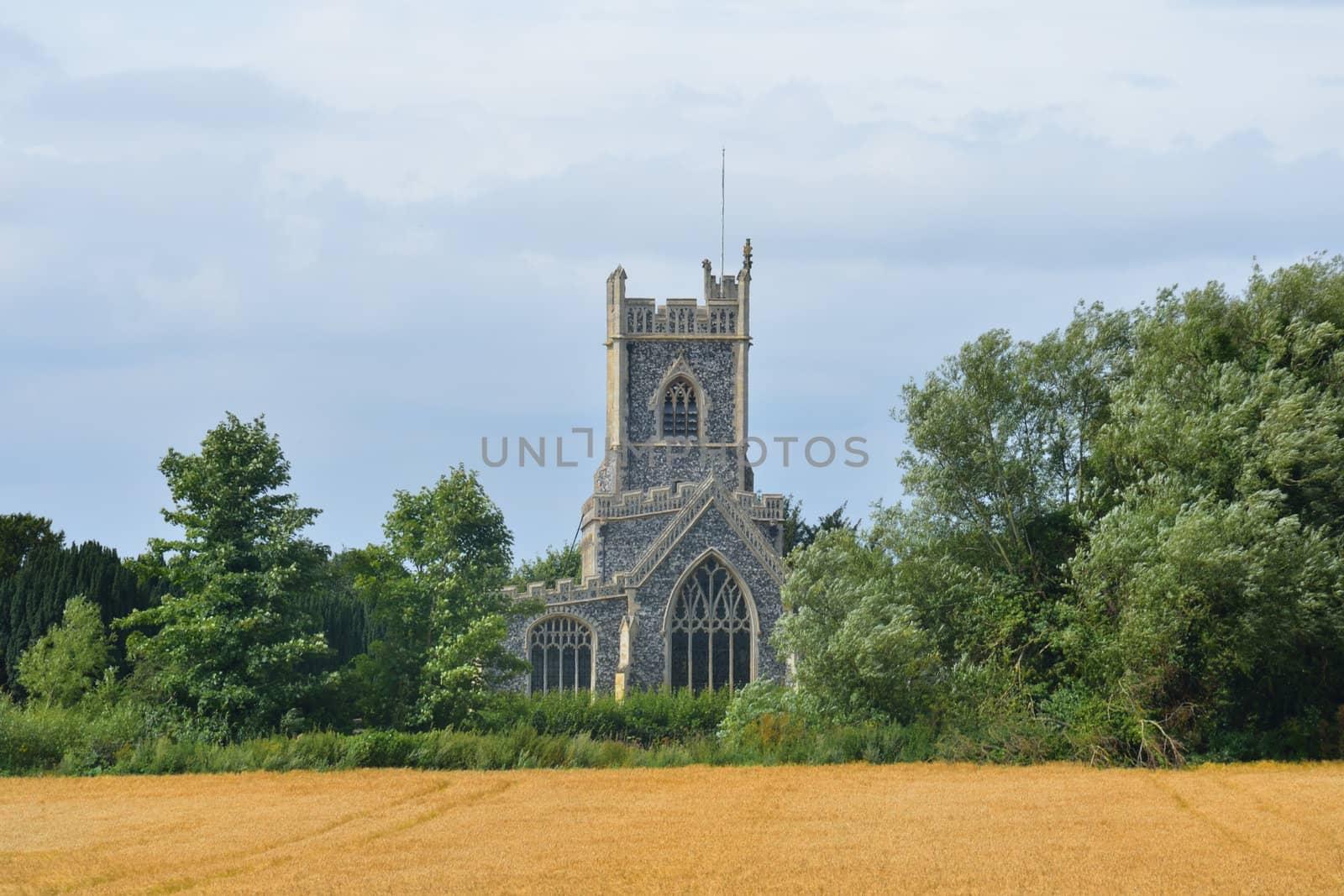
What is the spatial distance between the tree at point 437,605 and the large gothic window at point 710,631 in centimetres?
1288

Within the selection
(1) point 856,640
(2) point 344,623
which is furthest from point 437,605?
(2) point 344,623

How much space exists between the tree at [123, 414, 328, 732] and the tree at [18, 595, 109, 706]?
45.6 ft

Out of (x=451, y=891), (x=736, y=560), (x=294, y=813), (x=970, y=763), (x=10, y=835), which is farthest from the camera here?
(x=736, y=560)

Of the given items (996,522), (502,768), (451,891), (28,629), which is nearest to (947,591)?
(996,522)

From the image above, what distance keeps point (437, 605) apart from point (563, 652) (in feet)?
45.9

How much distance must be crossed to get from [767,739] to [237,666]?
10.8 meters

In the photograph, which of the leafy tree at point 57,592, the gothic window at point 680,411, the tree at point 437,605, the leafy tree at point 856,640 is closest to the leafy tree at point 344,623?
the leafy tree at point 57,592

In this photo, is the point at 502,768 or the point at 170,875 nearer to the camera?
the point at 170,875

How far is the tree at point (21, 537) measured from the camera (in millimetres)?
65062

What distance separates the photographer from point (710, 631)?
50438mm

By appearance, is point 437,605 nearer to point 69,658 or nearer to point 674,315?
point 69,658

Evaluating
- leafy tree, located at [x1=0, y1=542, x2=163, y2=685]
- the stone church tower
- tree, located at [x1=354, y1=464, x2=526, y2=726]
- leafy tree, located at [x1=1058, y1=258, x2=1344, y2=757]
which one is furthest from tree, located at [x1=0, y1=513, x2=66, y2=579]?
leafy tree, located at [x1=1058, y1=258, x2=1344, y2=757]

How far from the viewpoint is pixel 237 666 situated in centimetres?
3425

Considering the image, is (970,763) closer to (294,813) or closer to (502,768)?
(502,768)
